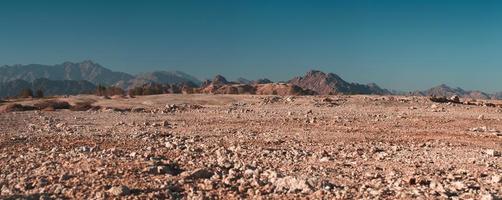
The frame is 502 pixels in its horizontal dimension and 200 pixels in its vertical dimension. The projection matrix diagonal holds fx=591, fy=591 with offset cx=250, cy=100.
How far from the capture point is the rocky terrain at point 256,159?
483 inches

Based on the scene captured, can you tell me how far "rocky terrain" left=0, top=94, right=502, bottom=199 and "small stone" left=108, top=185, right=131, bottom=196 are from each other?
27 millimetres

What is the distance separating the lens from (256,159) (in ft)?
55.4

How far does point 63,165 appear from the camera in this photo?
15.2 meters

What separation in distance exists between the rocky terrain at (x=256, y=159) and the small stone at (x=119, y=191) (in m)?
0.03

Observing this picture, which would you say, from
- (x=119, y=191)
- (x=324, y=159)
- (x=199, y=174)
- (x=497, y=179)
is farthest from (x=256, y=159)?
(x=497, y=179)

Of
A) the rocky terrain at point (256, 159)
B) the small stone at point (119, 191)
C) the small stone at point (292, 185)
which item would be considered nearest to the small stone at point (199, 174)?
the rocky terrain at point (256, 159)

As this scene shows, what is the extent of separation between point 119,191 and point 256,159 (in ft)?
19.1

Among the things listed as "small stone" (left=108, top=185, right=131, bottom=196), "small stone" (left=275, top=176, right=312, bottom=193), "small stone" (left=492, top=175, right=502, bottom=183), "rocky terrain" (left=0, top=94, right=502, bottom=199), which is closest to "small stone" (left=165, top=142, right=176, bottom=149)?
"rocky terrain" (left=0, top=94, right=502, bottom=199)

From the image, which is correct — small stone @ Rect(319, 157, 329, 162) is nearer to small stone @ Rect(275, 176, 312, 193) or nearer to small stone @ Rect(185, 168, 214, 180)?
small stone @ Rect(275, 176, 312, 193)

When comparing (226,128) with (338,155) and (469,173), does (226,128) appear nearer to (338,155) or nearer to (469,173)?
(338,155)

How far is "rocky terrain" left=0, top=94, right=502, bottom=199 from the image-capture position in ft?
40.2

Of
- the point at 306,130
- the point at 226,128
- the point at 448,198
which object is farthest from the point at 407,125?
the point at 448,198

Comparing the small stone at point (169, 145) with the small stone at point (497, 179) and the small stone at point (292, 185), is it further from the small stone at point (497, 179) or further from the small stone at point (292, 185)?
the small stone at point (497, 179)

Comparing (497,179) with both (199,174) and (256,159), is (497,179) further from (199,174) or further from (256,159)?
(199,174)
